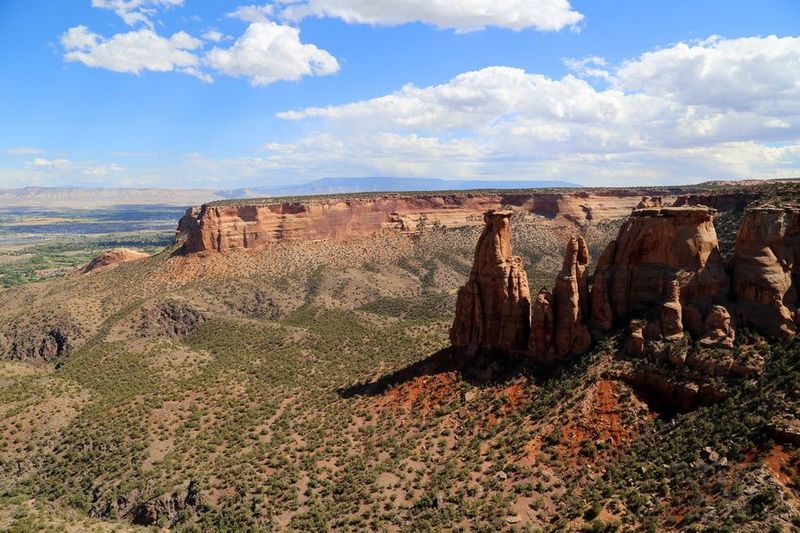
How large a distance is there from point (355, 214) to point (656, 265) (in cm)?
10988

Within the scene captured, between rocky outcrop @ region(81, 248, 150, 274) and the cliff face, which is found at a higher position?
the cliff face

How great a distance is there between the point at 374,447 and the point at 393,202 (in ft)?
374

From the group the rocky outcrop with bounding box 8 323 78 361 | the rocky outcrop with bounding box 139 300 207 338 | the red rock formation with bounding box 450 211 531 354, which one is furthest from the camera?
the rocky outcrop with bounding box 139 300 207 338

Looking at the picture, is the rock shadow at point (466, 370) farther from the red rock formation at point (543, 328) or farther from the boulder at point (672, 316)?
the boulder at point (672, 316)

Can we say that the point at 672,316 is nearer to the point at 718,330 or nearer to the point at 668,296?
the point at 668,296

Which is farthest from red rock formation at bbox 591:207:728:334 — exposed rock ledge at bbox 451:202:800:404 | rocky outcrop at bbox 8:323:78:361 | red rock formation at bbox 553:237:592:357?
rocky outcrop at bbox 8:323:78:361

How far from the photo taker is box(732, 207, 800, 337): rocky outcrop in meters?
40.8

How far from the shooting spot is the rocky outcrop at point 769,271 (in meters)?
40.8

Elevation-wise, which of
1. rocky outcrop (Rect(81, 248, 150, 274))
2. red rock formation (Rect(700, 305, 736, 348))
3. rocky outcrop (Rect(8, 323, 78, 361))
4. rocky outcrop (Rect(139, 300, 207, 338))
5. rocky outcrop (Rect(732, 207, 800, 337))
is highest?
rocky outcrop (Rect(732, 207, 800, 337))

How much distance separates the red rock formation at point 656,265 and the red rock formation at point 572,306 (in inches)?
49.9

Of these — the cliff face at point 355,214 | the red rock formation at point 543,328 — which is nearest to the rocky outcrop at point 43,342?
the cliff face at point 355,214

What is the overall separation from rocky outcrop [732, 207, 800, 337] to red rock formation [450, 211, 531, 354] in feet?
61.0

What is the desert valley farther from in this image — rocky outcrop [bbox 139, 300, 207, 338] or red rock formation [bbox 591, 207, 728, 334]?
rocky outcrop [bbox 139, 300, 207, 338]

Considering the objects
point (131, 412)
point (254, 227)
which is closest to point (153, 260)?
point (254, 227)
